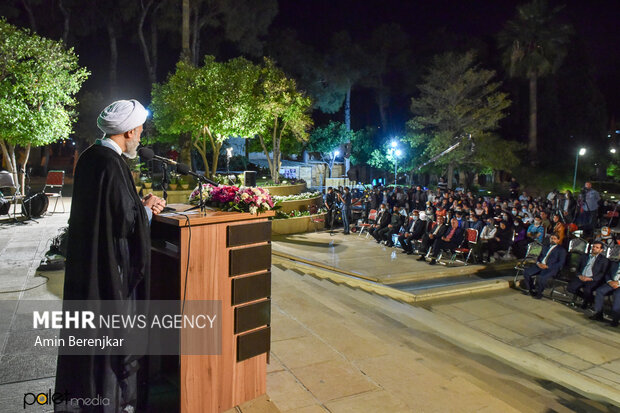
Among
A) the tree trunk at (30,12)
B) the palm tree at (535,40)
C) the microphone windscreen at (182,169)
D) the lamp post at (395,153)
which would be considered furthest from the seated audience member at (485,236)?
the tree trunk at (30,12)

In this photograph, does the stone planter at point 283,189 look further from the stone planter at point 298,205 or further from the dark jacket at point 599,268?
the dark jacket at point 599,268

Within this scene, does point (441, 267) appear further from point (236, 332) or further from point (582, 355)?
point (236, 332)

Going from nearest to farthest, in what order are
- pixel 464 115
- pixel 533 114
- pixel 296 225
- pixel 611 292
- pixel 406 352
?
1. pixel 406 352
2. pixel 611 292
3. pixel 296 225
4. pixel 464 115
5. pixel 533 114

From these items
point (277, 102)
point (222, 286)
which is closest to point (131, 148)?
point (222, 286)

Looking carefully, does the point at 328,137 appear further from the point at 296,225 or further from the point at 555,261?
the point at 555,261

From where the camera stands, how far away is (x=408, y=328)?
20.8ft

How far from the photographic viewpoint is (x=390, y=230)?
13844 millimetres

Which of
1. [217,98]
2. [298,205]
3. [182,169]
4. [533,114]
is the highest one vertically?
[533,114]

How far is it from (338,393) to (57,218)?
10626 mm

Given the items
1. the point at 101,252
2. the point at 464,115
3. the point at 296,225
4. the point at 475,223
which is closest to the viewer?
the point at 101,252

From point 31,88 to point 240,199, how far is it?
38.6 ft

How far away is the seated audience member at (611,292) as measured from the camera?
297 inches

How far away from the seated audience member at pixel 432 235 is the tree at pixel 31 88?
10.7 m

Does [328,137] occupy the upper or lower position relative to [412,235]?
upper
